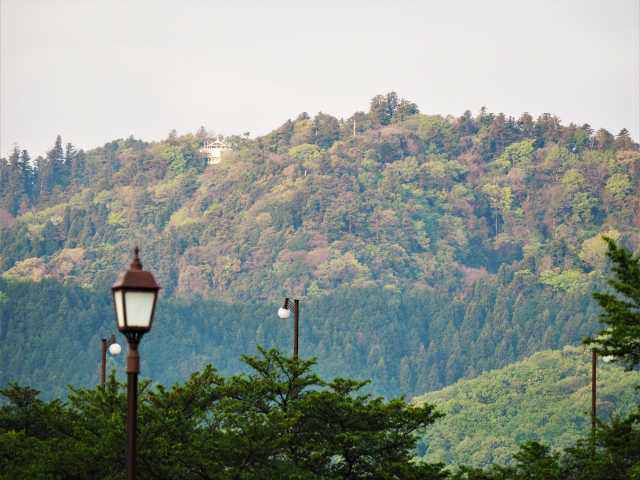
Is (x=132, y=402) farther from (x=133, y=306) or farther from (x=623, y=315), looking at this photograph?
(x=623, y=315)

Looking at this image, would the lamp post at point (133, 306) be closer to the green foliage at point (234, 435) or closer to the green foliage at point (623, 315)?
the green foliage at point (623, 315)

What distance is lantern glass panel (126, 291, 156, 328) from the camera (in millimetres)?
16656

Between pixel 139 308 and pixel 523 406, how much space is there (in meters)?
113

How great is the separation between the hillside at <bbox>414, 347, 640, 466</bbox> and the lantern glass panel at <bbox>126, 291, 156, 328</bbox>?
307 feet

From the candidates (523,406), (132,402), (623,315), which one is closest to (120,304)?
(132,402)

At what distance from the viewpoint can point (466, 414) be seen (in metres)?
128

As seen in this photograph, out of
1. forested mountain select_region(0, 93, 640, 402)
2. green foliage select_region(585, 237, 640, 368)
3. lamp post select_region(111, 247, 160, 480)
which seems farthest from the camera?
forested mountain select_region(0, 93, 640, 402)

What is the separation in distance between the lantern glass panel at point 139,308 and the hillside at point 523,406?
93553 mm

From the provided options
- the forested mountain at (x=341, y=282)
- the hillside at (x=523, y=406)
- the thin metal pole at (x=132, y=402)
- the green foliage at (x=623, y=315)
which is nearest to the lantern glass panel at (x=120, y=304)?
the thin metal pole at (x=132, y=402)

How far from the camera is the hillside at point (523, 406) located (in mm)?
117250

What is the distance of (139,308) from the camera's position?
54.8 ft

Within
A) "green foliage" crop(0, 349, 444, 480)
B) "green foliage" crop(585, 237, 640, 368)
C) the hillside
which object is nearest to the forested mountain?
the hillside

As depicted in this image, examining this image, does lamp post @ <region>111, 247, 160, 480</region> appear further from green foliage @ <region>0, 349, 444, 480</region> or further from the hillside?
the hillside

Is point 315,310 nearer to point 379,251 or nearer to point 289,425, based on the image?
point 379,251
